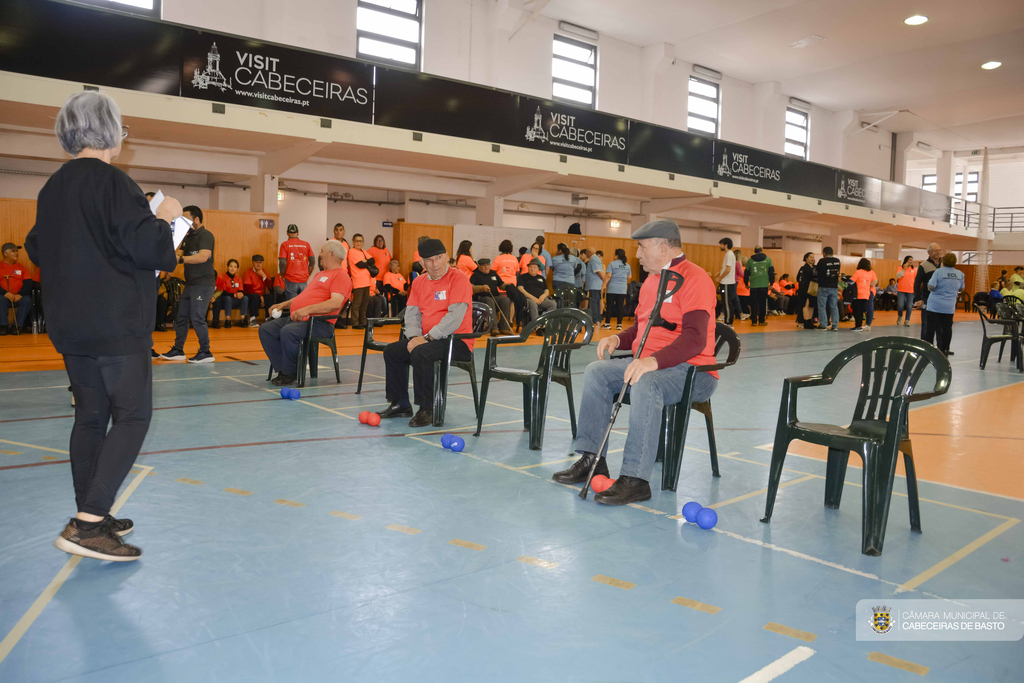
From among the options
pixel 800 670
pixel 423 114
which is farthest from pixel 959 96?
pixel 800 670

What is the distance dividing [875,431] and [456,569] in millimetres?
2007

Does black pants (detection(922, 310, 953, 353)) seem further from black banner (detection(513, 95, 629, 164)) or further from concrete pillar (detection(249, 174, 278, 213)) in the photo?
concrete pillar (detection(249, 174, 278, 213))

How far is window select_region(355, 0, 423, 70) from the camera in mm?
14195

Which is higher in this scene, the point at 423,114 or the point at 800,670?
the point at 423,114

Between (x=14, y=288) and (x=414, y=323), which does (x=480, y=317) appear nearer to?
(x=414, y=323)

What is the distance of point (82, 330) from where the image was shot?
2.55 m

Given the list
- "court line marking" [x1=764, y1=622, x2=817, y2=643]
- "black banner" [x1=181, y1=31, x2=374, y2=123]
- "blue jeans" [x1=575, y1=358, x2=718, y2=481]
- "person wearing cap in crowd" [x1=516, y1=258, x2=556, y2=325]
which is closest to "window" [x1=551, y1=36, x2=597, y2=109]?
"person wearing cap in crowd" [x1=516, y1=258, x2=556, y2=325]

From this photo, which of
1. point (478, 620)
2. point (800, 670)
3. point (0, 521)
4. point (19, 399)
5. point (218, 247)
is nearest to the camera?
point (800, 670)

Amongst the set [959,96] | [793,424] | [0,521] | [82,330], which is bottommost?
[0,521]

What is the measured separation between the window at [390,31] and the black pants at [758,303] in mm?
9052

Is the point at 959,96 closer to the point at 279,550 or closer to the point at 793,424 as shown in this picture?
the point at 793,424

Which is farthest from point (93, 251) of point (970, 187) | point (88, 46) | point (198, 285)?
point (970, 187)

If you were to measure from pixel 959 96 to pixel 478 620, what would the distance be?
24808mm

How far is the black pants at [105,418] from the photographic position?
264 centimetres
